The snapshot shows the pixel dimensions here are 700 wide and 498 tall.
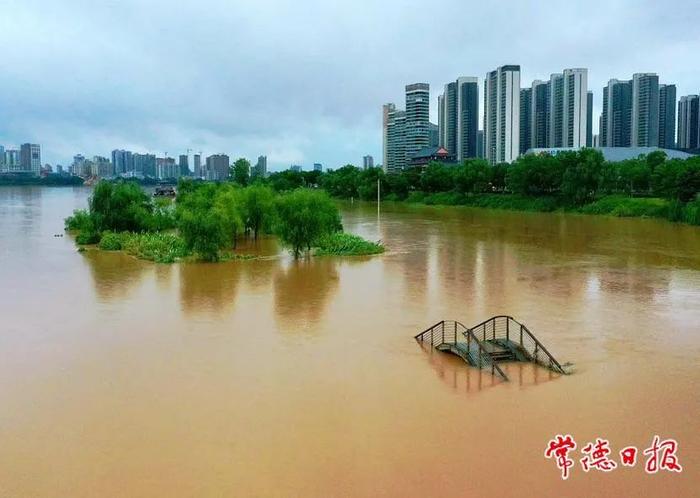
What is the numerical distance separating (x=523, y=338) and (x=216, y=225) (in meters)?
13.0

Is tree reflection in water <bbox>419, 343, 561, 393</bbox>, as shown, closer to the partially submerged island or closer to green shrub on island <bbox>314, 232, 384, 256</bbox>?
the partially submerged island

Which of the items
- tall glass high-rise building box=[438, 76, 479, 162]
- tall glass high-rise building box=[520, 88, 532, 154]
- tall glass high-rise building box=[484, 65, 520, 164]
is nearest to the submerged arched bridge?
tall glass high-rise building box=[484, 65, 520, 164]

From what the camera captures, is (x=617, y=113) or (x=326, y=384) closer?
(x=326, y=384)

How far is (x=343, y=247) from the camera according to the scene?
25.7 metres

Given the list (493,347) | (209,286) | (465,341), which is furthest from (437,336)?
(209,286)

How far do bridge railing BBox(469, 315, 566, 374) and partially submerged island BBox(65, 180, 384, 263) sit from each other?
11.4 meters

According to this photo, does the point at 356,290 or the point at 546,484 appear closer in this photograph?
the point at 546,484

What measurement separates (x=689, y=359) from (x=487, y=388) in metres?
3.96

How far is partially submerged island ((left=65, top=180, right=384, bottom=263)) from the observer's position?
23.4 meters

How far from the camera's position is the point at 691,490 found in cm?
732

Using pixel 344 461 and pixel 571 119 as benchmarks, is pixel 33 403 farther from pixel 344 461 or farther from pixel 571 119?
pixel 571 119

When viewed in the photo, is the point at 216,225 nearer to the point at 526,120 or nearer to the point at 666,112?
the point at 526,120

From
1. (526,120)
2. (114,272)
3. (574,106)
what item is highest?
(526,120)

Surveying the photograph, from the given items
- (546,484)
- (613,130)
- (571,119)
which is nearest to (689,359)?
(546,484)
